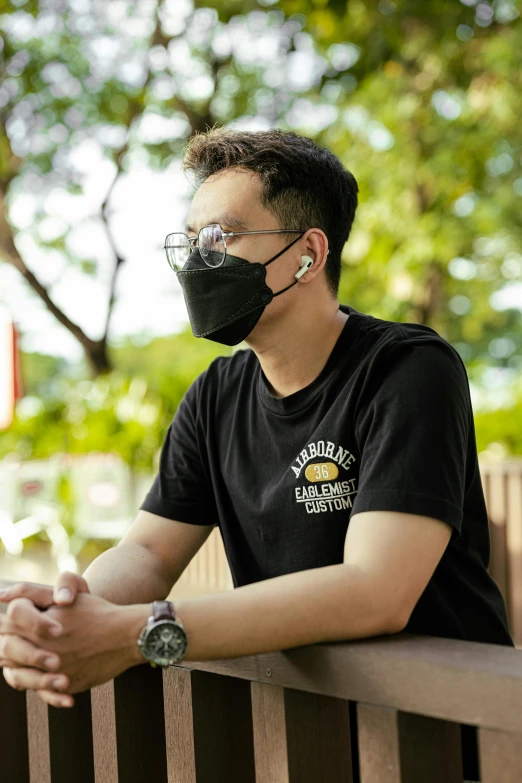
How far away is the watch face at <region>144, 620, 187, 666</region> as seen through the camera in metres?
1.57

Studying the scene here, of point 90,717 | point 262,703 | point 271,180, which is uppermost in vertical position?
point 271,180

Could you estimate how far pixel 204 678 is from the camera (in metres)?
1.78

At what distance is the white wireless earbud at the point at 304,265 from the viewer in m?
2.42

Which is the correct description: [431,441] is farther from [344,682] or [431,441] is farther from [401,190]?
[401,190]

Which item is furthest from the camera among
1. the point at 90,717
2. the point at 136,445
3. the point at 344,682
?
the point at 136,445

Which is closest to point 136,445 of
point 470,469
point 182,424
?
point 182,424

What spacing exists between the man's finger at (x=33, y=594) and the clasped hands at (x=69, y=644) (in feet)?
0.30

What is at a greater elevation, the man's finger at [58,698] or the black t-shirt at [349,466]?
the black t-shirt at [349,466]

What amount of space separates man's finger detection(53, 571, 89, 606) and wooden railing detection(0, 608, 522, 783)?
10.1 inches

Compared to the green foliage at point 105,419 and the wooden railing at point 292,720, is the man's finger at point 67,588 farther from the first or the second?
the green foliage at point 105,419

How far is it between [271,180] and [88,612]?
120 centimetres

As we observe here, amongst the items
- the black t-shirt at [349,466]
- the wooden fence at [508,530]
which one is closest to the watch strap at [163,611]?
the black t-shirt at [349,466]

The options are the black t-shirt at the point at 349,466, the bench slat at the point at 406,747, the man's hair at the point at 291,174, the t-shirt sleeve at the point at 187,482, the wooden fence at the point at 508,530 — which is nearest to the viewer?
the bench slat at the point at 406,747

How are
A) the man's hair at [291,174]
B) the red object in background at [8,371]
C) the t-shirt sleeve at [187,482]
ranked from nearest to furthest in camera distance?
the man's hair at [291,174] → the t-shirt sleeve at [187,482] → the red object in background at [8,371]
